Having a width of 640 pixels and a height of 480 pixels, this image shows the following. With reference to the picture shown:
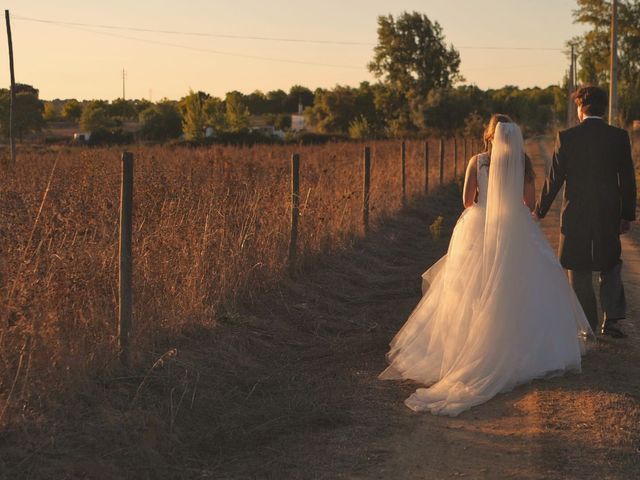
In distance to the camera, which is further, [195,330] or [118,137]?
[118,137]

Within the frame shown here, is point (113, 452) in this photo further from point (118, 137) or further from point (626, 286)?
point (118, 137)

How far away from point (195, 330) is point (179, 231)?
4.25ft

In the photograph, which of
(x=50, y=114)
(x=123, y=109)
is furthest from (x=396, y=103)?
(x=50, y=114)

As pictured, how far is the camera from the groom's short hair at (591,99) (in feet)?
23.7

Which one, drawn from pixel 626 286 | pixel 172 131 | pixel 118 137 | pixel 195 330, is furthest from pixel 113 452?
pixel 172 131

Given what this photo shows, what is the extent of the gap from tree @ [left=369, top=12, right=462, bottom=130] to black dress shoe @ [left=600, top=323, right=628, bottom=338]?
8069cm

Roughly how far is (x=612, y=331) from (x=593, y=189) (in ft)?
4.03

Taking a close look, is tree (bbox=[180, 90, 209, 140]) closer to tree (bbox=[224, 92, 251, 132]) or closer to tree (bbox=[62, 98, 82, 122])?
tree (bbox=[224, 92, 251, 132])

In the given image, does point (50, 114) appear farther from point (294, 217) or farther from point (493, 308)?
point (493, 308)

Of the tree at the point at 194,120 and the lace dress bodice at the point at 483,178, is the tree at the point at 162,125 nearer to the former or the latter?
the tree at the point at 194,120

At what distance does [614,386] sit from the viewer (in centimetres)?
588

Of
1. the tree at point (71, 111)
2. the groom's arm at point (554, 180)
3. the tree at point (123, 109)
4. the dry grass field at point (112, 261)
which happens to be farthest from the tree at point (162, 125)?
the groom's arm at point (554, 180)

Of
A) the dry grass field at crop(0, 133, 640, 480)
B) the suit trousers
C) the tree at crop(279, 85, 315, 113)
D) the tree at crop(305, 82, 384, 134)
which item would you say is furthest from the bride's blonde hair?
the tree at crop(279, 85, 315, 113)

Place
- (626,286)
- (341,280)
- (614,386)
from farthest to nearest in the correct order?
(341,280) → (626,286) → (614,386)
